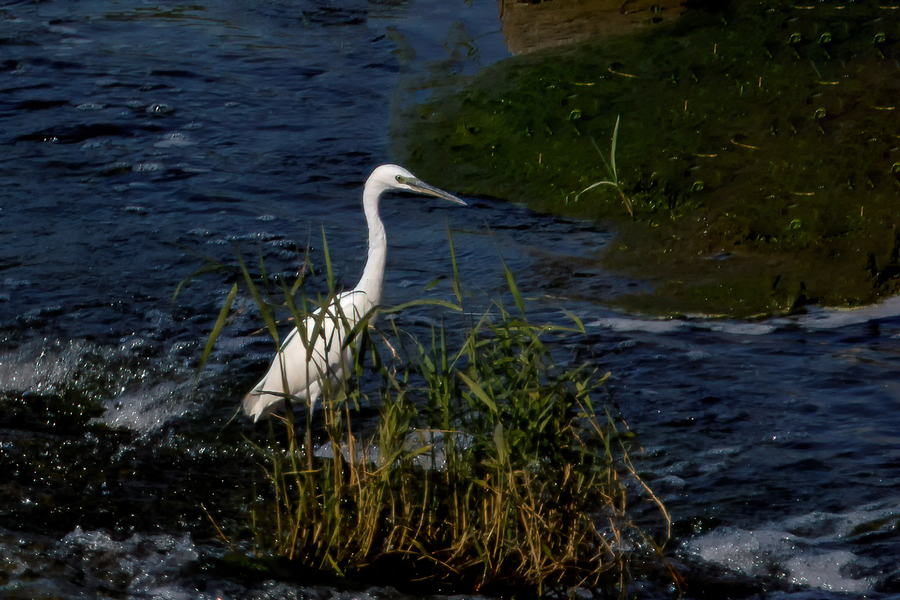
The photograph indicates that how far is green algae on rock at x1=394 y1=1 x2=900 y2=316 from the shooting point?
598 centimetres

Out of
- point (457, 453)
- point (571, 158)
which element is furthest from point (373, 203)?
point (571, 158)

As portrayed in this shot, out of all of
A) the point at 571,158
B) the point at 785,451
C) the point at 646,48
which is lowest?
the point at 785,451

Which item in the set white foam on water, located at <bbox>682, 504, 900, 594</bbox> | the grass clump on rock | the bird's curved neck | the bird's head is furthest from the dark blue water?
the bird's head

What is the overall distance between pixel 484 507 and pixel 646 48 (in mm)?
6066

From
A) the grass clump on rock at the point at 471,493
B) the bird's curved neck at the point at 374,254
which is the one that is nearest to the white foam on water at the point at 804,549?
the grass clump on rock at the point at 471,493

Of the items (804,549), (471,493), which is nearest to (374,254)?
(471,493)

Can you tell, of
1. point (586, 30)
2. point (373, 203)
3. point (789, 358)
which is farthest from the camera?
point (586, 30)

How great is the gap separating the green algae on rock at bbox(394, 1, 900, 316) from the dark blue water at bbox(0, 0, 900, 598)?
1.10ft

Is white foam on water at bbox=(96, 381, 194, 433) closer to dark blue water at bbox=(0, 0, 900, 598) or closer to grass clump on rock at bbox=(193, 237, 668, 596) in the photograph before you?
dark blue water at bbox=(0, 0, 900, 598)

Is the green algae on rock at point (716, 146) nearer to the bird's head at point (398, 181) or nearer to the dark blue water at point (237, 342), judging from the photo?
the dark blue water at point (237, 342)

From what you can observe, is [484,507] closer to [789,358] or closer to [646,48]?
[789,358]

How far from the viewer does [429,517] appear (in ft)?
10.7

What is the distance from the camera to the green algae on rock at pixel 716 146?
19.6 ft

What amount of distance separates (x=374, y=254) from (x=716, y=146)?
11.2 feet
